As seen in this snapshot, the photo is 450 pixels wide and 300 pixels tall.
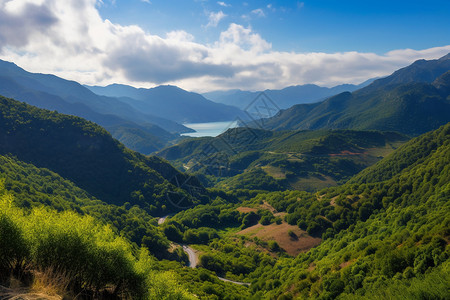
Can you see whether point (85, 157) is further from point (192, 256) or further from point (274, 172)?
point (274, 172)

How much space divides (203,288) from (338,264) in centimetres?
2035

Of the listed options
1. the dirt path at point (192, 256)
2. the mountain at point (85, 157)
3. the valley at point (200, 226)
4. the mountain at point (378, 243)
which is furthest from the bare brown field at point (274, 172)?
the dirt path at point (192, 256)

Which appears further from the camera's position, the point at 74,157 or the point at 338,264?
the point at 74,157

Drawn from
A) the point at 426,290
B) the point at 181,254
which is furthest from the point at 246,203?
the point at 426,290

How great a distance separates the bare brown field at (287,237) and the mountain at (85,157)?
49.4 m

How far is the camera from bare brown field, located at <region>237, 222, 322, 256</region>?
7162 cm

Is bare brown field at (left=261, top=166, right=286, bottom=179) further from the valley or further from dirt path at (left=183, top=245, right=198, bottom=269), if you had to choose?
dirt path at (left=183, top=245, right=198, bottom=269)

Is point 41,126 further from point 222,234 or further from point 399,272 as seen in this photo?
point 399,272

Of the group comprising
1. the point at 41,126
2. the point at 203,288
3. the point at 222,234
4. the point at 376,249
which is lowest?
the point at 222,234

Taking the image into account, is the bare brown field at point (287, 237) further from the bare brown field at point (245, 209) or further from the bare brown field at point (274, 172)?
the bare brown field at point (274, 172)

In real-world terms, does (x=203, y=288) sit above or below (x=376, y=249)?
below

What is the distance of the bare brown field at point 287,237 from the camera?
71625mm

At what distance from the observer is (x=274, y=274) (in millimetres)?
52875

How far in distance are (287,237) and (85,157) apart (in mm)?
92984
